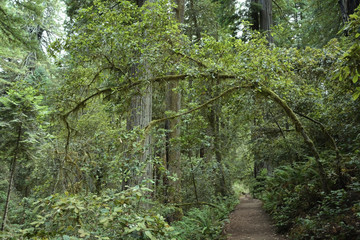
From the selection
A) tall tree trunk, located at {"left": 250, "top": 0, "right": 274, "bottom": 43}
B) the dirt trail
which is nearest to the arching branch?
the dirt trail

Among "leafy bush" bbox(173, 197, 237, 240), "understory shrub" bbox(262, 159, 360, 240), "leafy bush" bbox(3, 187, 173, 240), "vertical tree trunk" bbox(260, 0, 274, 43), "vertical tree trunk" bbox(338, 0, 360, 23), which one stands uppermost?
"vertical tree trunk" bbox(260, 0, 274, 43)

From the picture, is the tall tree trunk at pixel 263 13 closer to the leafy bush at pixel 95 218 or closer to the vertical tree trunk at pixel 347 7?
the vertical tree trunk at pixel 347 7

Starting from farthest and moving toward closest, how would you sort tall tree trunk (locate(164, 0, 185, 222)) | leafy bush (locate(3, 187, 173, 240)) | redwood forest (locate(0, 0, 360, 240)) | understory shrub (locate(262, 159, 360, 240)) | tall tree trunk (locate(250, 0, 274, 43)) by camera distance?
tall tree trunk (locate(250, 0, 274, 43)) → tall tree trunk (locate(164, 0, 185, 222)) → understory shrub (locate(262, 159, 360, 240)) → redwood forest (locate(0, 0, 360, 240)) → leafy bush (locate(3, 187, 173, 240))

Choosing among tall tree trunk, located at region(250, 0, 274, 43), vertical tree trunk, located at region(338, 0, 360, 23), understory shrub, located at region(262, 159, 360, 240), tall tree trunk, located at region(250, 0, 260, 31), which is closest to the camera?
understory shrub, located at region(262, 159, 360, 240)

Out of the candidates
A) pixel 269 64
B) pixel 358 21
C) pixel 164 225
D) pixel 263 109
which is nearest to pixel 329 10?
pixel 263 109

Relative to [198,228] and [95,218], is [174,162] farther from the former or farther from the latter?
[95,218]

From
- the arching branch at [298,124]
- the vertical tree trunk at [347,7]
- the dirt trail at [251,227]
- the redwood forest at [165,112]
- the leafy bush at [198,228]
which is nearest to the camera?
the redwood forest at [165,112]

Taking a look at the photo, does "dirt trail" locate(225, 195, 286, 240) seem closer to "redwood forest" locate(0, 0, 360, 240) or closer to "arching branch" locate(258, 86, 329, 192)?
"redwood forest" locate(0, 0, 360, 240)

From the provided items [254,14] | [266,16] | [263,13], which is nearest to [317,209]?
[266,16]

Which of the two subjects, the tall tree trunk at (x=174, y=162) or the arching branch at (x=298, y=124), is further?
the tall tree trunk at (x=174, y=162)

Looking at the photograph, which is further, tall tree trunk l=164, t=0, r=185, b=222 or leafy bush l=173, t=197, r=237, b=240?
tall tree trunk l=164, t=0, r=185, b=222

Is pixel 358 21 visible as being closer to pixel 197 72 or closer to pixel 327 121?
pixel 197 72

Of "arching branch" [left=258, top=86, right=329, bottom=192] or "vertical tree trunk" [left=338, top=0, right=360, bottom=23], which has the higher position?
"vertical tree trunk" [left=338, top=0, right=360, bottom=23]

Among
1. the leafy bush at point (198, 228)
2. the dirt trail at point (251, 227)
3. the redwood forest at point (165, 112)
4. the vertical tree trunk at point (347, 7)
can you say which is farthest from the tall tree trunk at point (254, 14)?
the leafy bush at point (198, 228)
